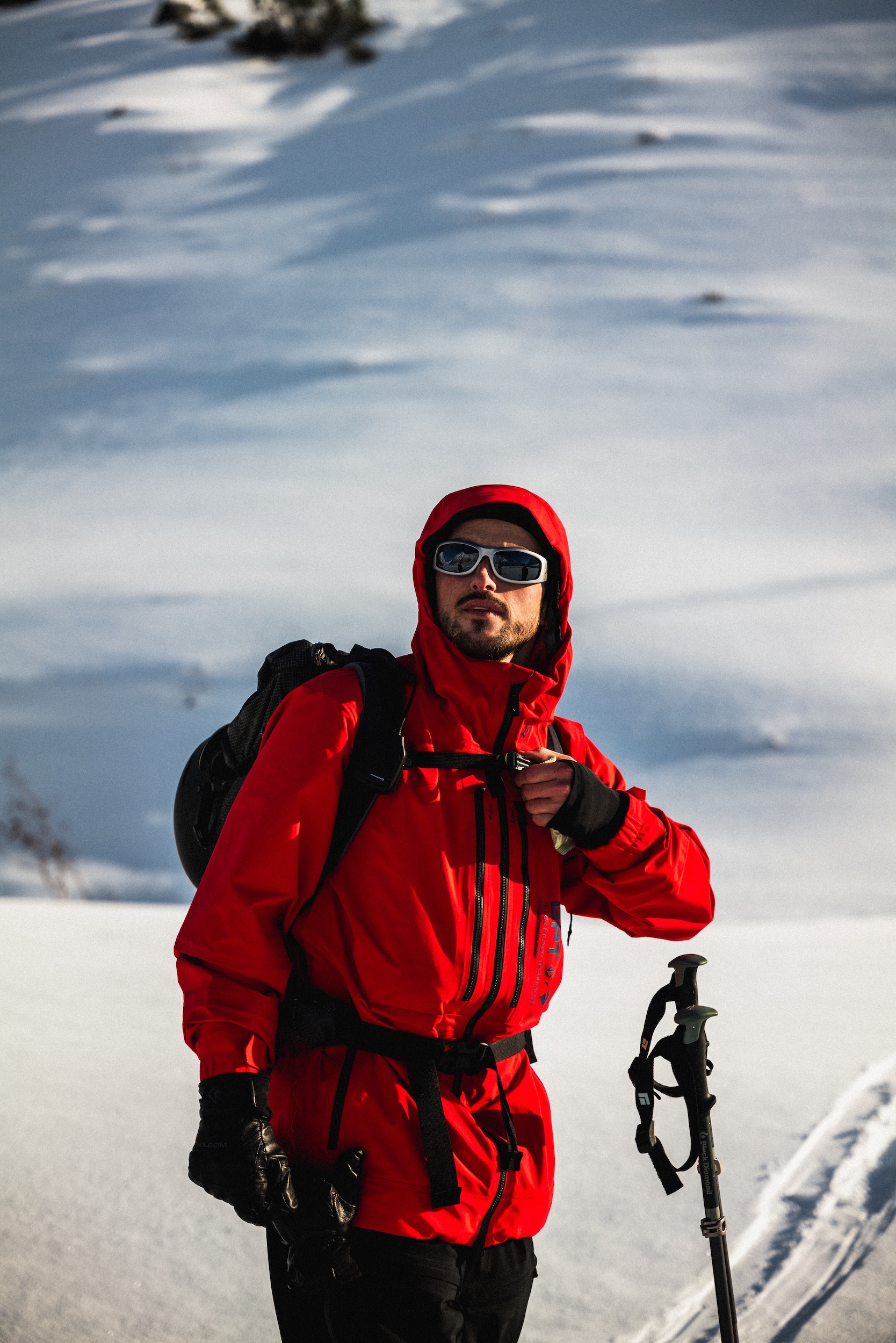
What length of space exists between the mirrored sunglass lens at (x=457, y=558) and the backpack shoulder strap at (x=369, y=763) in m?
0.29

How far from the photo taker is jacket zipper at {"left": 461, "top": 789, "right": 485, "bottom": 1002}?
1.42m

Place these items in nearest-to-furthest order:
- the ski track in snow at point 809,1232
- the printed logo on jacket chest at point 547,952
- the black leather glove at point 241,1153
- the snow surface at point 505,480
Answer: the black leather glove at point 241,1153 < the printed logo on jacket chest at point 547,952 < the ski track in snow at point 809,1232 < the snow surface at point 505,480

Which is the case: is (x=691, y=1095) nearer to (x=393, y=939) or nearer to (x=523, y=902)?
(x=523, y=902)

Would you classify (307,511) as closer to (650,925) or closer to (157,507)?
(157,507)

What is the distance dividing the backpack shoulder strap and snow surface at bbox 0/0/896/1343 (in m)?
1.55

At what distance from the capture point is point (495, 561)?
5.55 ft

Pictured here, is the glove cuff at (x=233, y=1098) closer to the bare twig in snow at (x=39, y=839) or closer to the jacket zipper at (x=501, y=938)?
the jacket zipper at (x=501, y=938)

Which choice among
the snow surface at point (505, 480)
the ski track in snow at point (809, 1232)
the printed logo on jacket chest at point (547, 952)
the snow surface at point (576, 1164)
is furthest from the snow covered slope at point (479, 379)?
the printed logo on jacket chest at point (547, 952)

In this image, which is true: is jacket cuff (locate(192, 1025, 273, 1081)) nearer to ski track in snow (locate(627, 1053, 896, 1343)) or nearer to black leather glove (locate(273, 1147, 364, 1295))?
black leather glove (locate(273, 1147, 364, 1295))

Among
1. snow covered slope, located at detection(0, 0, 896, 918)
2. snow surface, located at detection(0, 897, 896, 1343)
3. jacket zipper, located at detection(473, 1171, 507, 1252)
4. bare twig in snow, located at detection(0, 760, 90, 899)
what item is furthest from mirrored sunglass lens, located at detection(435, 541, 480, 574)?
bare twig in snow, located at detection(0, 760, 90, 899)

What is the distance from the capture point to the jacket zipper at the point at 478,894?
142 centimetres

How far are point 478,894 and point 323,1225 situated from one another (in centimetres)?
48

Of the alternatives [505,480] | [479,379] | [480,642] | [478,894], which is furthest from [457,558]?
[479,379]

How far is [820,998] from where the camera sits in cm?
411
